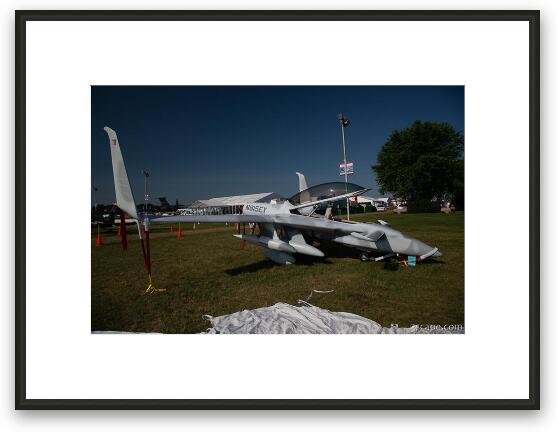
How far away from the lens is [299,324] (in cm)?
211

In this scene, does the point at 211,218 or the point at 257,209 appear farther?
the point at 257,209

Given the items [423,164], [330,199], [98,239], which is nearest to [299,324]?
[330,199]

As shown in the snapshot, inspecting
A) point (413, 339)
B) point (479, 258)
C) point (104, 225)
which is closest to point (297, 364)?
point (413, 339)

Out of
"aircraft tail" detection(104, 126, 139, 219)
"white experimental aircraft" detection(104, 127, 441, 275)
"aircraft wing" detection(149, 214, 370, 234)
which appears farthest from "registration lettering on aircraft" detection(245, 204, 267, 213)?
"aircraft tail" detection(104, 126, 139, 219)

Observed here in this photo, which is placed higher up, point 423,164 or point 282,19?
point 282,19

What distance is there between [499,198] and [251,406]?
2.45 meters

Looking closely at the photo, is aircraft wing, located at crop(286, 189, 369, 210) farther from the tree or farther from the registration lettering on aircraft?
the registration lettering on aircraft

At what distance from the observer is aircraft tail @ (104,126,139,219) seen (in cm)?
225

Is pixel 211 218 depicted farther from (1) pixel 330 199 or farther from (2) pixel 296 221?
(1) pixel 330 199

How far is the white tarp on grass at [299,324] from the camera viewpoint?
2061mm

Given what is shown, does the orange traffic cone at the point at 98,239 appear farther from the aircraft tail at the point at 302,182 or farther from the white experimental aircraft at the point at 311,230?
the aircraft tail at the point at 302,182

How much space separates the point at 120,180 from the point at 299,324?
2110 millimetres

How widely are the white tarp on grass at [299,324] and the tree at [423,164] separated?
133 cm

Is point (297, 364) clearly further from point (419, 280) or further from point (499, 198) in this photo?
point (499, 198)
